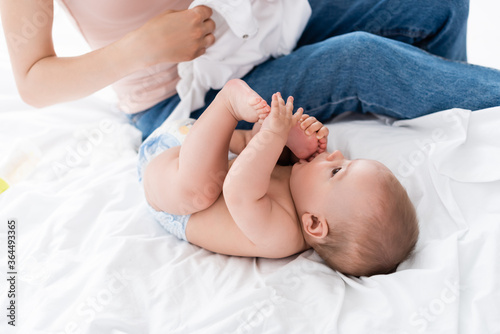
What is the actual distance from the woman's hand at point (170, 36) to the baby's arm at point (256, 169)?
0.30 metres

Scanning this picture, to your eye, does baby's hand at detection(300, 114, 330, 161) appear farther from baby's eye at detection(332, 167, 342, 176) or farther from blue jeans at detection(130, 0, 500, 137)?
Answer: blue jeans at detection(130, 0, 500, 137)

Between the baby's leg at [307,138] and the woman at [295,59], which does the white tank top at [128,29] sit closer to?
the woman at [295,59]

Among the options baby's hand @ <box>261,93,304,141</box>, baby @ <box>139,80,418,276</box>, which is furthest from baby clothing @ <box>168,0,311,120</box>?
baby's hand @ <box>261,93,304,141</box>

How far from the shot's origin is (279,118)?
2.80ft

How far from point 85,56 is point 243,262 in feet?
1.95

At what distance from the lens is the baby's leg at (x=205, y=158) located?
0.92 m

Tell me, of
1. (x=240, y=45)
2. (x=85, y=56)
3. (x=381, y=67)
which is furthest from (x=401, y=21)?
(x=85, y=56)

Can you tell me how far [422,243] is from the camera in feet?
3.06

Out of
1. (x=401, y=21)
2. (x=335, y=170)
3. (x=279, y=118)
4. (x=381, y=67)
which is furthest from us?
(x=401, y=21)

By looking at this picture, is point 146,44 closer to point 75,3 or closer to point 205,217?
point 75,3

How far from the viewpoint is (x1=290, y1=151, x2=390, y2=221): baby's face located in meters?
0.90

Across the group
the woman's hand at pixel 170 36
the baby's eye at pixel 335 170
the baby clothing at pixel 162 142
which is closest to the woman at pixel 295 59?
the woman's hand at pixel 170 36

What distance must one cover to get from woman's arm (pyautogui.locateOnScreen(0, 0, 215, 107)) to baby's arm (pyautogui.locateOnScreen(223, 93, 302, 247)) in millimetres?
308

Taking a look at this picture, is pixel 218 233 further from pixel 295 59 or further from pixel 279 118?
pixel 295 59
